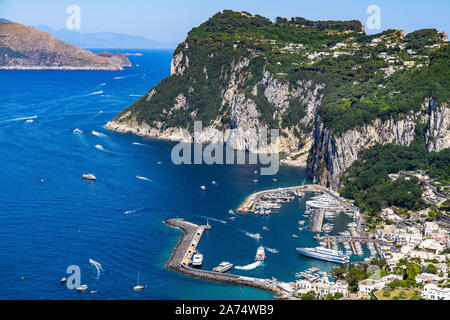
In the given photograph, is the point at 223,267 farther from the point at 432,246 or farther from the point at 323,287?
the point at 432,246

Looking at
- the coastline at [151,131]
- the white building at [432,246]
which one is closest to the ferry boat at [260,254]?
the white building at [432,246]

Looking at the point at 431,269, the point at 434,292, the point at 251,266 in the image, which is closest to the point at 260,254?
the point at 251,266

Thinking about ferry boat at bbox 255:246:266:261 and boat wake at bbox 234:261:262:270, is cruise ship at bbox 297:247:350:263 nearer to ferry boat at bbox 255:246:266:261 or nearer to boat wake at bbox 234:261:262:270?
ferry boat at bbox 255:246:266:261

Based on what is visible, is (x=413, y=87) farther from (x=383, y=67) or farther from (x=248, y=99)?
(x=248, y=99)

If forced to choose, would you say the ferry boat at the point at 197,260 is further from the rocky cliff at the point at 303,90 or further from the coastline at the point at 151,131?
the coastline at the point at 151,131

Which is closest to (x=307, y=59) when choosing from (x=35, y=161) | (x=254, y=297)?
(x=35, y=161)
